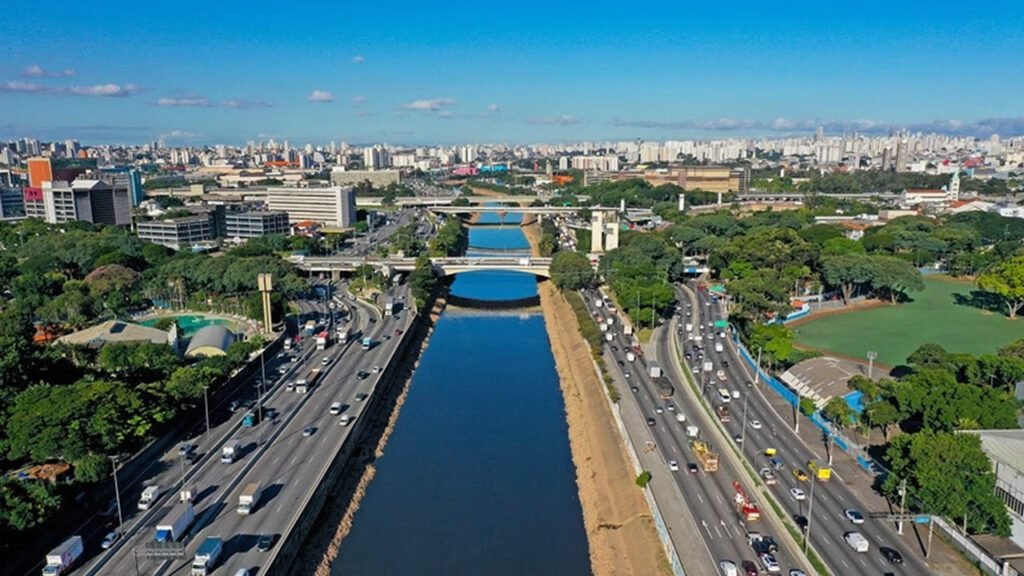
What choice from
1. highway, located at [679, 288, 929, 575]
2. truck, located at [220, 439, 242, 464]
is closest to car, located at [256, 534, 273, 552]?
truck, located at [220, 439, 242, 464]

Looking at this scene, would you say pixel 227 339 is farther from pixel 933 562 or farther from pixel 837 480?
pixel 933 562

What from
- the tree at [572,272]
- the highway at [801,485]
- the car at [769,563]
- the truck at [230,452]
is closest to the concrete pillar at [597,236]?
the tree at [572,272]

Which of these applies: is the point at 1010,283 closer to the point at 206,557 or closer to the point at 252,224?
the point at 206,557

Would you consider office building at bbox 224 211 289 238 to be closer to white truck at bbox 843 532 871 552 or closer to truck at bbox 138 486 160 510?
truck at bbox 138 486 160 510

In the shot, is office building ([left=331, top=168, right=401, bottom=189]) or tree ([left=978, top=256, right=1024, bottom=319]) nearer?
tree ([left=978, top=256, right=1024, bottom=319])

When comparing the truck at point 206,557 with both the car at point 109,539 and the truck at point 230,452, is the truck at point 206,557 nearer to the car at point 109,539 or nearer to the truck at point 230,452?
the car at point 109,539

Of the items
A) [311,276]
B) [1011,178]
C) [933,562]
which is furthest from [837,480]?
[1011,178]

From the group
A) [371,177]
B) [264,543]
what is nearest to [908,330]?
[264,543]
